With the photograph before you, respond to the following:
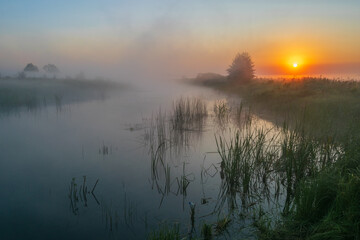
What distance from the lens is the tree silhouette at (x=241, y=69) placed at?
40594 mm

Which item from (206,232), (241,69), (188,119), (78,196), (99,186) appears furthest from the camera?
(241,69)

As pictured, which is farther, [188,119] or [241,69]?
[241,69]

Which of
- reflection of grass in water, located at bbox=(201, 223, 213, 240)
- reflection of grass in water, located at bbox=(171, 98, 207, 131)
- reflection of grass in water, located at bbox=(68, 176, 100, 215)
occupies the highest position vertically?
reflection of grass in water, located at bbox=(171, 98, 207, 131)

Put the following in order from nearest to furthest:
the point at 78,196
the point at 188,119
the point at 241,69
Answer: the point at 78,196
the point at 188,119
the point at 241,69

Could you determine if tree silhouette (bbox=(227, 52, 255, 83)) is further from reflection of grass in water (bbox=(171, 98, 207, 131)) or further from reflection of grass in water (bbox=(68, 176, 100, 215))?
reflection of grass in water (bbox=(68, 176, 100, 215))

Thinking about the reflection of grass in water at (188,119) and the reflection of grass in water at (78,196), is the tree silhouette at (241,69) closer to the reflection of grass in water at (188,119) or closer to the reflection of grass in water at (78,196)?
the reflection of grass in water at (188,119)

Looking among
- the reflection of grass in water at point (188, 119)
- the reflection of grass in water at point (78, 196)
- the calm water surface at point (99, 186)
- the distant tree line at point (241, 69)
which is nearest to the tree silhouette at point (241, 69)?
the distant tree line at point (241, 69)

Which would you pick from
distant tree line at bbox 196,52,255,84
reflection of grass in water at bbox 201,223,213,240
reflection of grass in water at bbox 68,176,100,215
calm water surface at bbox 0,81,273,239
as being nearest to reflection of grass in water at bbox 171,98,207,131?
calm water surface at bbox 0,81,273,239

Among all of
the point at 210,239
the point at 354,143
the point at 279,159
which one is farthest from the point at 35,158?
the point at 354,143

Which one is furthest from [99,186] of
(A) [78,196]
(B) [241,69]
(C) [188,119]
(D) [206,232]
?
(B) [241,69]

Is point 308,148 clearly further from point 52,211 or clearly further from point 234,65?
point 234,65

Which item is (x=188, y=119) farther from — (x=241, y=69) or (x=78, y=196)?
(x=241, y=69)

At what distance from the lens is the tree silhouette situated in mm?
40594

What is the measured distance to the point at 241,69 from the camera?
4106 centimetres
